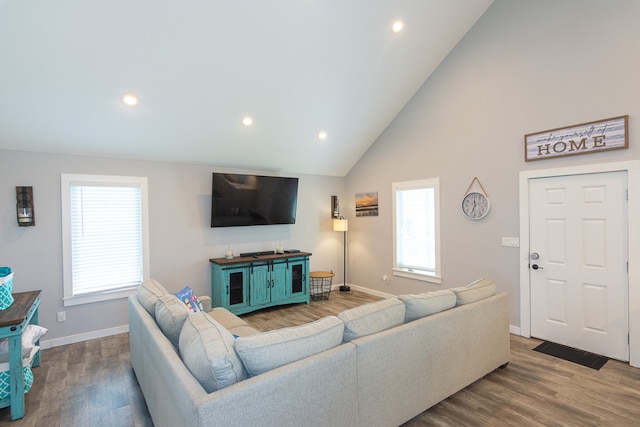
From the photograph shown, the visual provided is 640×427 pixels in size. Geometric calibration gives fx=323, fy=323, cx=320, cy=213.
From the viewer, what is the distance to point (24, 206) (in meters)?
3.52

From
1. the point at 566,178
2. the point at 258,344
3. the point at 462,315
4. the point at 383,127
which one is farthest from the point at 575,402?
the point at 383,127

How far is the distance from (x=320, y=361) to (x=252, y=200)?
366cm

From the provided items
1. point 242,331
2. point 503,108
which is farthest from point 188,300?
point 503,108

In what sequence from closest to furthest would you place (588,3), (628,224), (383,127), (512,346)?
(628,224) → (588,3) → (512,346) → (383,127)

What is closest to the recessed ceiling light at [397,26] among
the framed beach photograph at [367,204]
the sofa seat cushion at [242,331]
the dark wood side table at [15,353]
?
the framed beach photograph at [367,204]

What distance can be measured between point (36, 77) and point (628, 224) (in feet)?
18.9

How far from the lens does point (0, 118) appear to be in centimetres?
321

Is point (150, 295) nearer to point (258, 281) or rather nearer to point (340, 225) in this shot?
point (258, 281)

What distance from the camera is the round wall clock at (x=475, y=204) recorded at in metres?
4.23

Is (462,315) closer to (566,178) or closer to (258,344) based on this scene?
(258,344)

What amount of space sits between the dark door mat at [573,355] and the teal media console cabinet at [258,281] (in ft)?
10.8

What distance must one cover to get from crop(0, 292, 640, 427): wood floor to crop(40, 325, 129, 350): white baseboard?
0.19 meters

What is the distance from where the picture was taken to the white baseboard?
3.71 meters

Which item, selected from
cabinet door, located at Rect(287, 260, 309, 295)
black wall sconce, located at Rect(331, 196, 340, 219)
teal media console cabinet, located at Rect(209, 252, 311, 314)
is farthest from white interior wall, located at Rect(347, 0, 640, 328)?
Answer: teal media console cabinet, located at Rect(209, 252, 311, 314)
